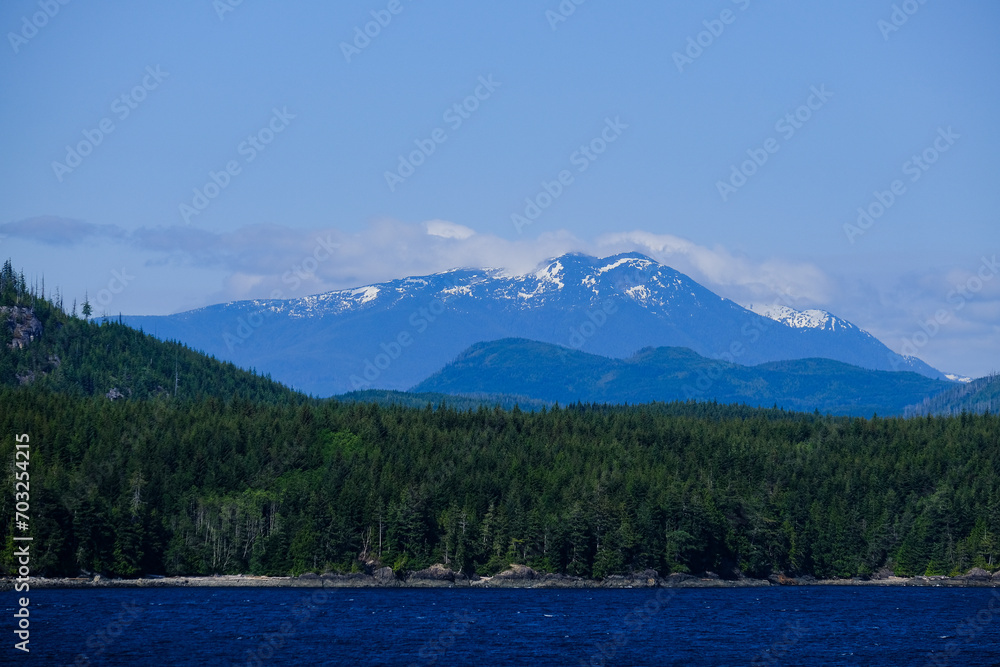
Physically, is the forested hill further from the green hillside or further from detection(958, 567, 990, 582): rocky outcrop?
detection(958, 567, 990, 582): rocky outcrop

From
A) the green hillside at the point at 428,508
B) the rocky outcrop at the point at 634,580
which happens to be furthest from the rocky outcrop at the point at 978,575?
the rocky outcrop at the point at 634,580

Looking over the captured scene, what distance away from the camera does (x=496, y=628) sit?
125 metres

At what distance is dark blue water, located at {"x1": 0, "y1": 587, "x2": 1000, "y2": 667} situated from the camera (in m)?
107

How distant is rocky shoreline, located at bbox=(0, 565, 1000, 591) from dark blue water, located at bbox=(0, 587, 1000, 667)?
3.95m

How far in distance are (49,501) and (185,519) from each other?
21.5 meters

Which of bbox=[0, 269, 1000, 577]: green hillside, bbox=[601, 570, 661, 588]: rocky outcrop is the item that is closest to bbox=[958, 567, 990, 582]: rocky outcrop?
bbox=[0, 269, 1000, 577]: green hillside

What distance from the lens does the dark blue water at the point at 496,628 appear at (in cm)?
10694

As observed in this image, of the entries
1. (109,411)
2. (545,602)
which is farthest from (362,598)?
(109,411)

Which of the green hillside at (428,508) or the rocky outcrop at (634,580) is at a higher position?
the green hillside at (428,508)

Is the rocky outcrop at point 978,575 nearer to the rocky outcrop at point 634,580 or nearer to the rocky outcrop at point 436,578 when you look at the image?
the rocky outcrop at point 634,580

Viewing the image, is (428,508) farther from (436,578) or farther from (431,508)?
(436,578)

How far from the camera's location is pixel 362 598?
15162 cm

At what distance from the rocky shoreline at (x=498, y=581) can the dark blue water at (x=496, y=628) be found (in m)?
3.95

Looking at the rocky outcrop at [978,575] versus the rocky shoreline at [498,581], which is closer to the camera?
the rocky shoreline at [498,581]
